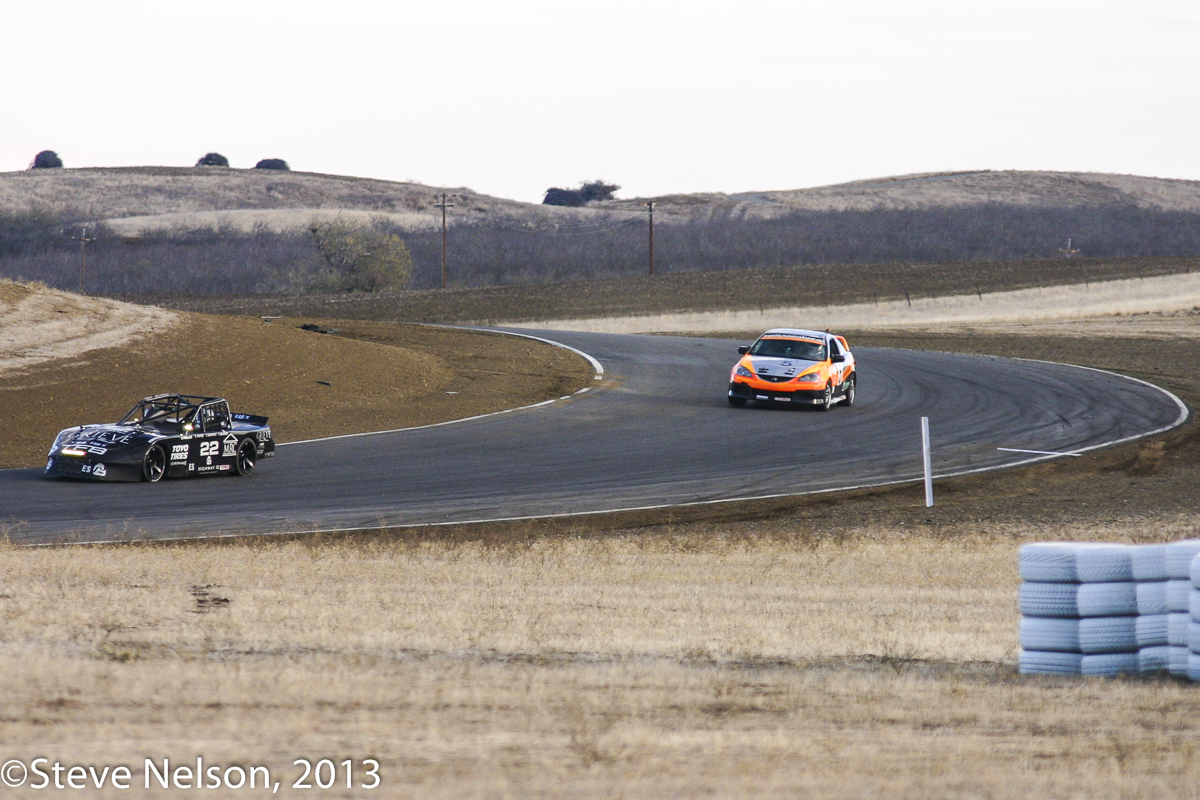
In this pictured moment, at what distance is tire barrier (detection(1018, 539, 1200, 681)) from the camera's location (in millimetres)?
7199

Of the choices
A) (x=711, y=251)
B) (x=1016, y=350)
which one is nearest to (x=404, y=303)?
(x=1016, y=350)

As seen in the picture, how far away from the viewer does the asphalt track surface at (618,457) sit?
1593 centimetres

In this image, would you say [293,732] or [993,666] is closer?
[293,732]

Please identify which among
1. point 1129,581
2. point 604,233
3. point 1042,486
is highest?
point 604,233

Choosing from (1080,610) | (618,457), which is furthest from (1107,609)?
(618,457)

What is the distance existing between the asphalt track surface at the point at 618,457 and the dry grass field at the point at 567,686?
412 cm

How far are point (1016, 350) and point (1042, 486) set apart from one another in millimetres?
24856

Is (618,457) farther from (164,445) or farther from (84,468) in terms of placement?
(84,468)

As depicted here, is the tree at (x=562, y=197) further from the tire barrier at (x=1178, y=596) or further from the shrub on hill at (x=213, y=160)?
the tire barrier at (x=1178, y=596)

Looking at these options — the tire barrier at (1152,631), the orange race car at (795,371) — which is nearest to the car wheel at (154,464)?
the orange race car at (795,371)

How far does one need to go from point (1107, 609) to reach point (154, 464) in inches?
576

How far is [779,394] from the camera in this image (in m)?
26.5

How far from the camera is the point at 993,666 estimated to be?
7.93m

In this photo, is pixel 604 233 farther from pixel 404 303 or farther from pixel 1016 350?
pixel 1016 350
